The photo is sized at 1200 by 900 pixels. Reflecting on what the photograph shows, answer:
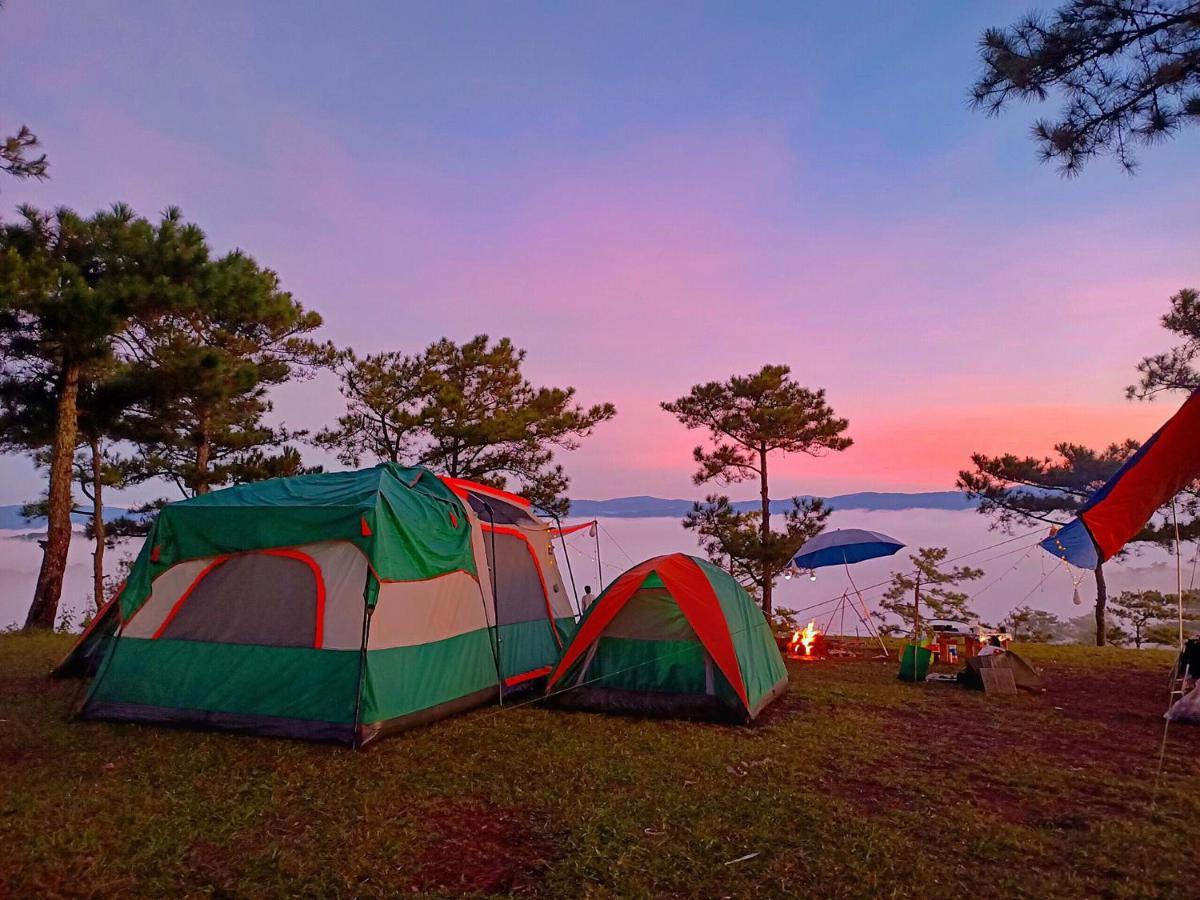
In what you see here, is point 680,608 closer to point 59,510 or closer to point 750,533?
point 59,510

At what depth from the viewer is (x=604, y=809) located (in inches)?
186

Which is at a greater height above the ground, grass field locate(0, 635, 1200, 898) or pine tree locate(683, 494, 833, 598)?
pine tree locate(683, 494, 833, 598)

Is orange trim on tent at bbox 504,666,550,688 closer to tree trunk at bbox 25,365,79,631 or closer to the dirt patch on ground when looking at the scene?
the dirt patch on ground

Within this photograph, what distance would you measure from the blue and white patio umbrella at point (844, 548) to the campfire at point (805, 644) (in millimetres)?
1299

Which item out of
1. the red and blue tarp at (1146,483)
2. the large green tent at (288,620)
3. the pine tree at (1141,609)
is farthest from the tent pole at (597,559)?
the pine tree at (1141,609)

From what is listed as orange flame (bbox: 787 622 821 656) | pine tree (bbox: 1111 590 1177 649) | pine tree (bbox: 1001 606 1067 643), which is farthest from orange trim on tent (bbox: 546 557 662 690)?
pine tree (bbox: 1001 606 1067 643)

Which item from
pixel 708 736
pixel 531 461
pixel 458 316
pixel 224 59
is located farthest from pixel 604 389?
pixel 708 736

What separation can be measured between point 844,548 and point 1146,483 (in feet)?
27.3

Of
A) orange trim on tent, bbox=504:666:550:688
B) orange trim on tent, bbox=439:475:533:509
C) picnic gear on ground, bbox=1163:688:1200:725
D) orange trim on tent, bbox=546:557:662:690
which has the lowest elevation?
picnic gear on ground, bbox=1163:688:1200:725

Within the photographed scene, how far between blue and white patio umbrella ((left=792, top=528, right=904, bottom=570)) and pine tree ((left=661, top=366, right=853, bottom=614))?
5776 millimetres

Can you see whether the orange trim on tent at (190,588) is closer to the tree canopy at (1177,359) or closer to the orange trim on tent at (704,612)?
the orange trim on tent at (704,612)

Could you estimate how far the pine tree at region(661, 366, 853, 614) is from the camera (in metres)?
19.8

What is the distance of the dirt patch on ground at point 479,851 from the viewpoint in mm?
3736

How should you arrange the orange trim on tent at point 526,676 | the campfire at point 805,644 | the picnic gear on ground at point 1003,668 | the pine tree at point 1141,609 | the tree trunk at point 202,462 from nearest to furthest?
the orange trim on tent at point 526,676 → the picnic gear on ground at point 1003,668 → the campfire at point 805,644 → the tree trunk at point 202,462 → the pine tree at point 1141,609
